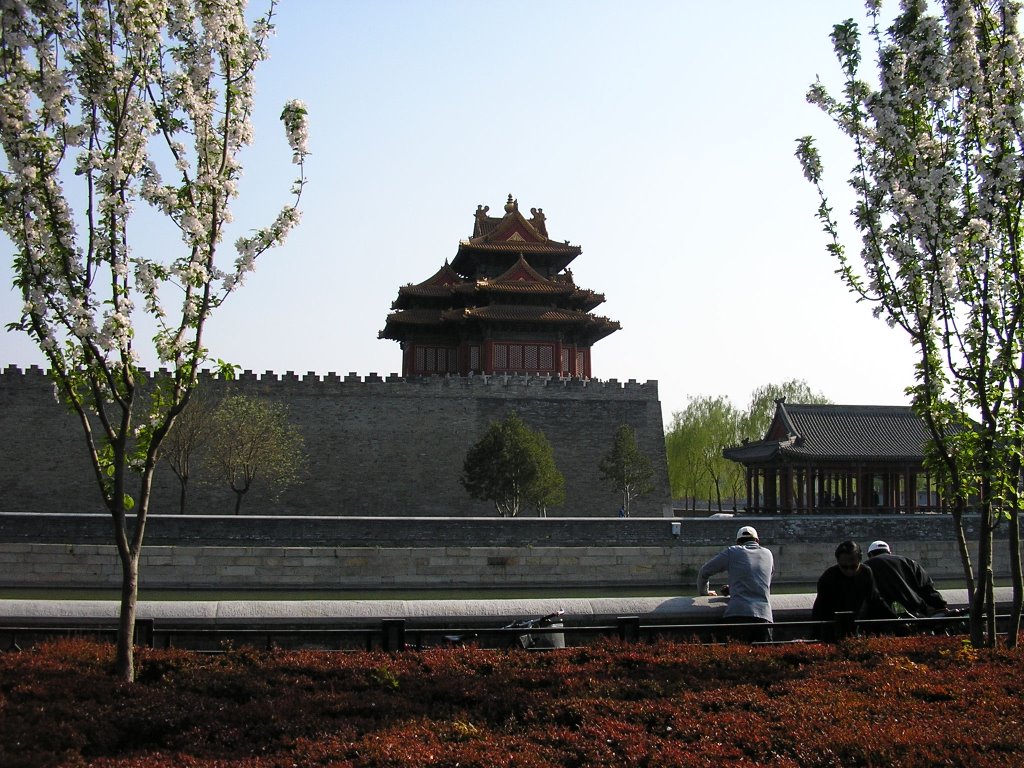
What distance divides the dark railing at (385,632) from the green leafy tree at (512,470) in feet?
56.5

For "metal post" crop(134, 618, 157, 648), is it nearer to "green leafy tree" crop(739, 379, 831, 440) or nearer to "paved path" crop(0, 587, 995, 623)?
"paved path" crop(0, 587, 995, 623)

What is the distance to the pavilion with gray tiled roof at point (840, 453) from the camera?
22531 millimetres

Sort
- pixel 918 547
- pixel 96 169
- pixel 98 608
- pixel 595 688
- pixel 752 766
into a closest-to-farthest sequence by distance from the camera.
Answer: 1. pixel 752 766
2. pixel 595 688
3. pixel 96 169
4. pixel 98 608
5. pixel 918 547

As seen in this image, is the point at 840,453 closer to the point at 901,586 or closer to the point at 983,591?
the point at 901,586

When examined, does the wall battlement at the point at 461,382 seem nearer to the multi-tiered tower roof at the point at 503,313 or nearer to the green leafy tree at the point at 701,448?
the multi-tiered tower roof at the point at 503,313

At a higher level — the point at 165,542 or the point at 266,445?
the point at 266,445

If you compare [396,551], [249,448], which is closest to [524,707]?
[396,551]

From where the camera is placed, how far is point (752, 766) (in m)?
3.96

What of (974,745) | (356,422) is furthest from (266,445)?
(974,745)

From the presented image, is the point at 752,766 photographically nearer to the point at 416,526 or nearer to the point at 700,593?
the point at 700,593

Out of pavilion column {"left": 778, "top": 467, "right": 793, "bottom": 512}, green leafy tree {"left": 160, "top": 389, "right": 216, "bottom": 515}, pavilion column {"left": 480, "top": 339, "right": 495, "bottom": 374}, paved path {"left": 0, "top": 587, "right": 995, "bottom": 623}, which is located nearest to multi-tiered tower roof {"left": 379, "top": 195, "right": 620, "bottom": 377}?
pavilion column {"left": 480, "top": 339, "right": 495, "bottom": 374}

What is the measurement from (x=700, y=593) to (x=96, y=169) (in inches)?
177

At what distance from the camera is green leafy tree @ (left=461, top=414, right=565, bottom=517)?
24.0m

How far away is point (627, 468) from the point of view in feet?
87.9
